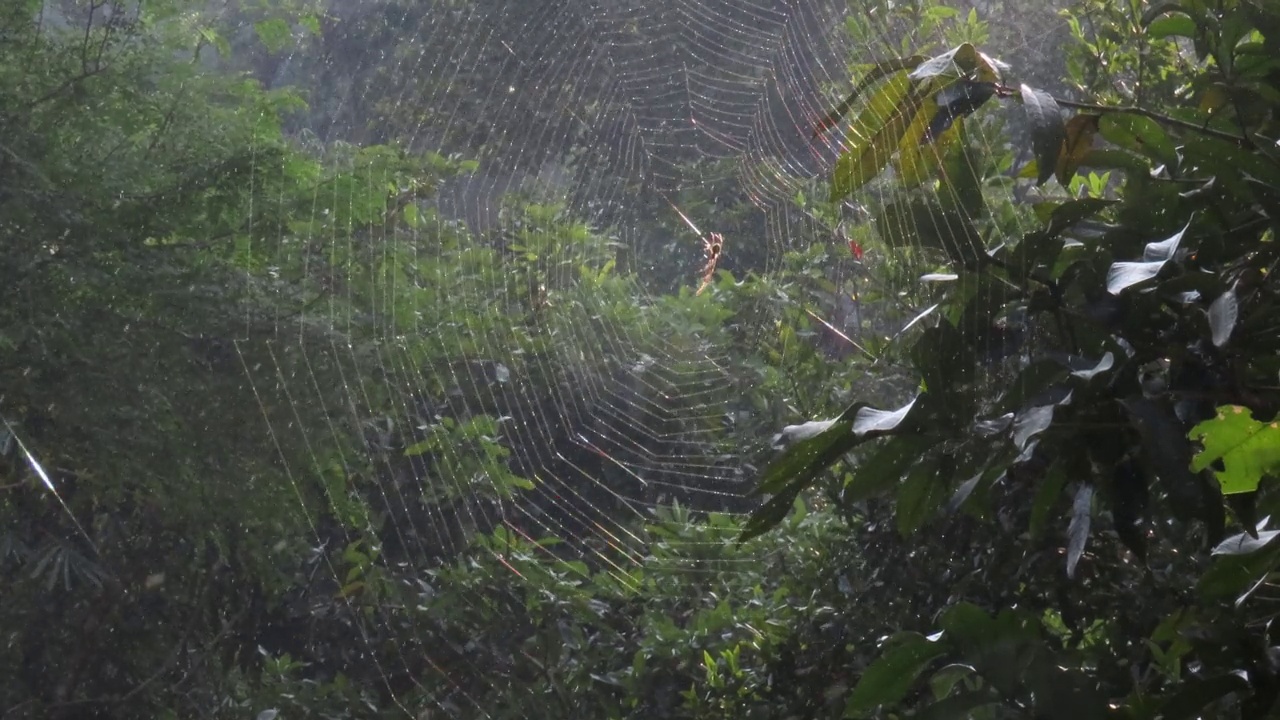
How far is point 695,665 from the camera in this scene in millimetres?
2033

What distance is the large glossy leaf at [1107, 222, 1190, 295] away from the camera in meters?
0.86

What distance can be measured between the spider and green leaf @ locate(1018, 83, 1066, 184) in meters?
1.92

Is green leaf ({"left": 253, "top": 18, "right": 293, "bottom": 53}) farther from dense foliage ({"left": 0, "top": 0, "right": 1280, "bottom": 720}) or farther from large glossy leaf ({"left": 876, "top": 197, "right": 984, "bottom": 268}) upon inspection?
large glossy leaf ({"left": 876, "top": 197, "right": 984, "bottom": 268})

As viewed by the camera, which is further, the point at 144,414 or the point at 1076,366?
the point at 144,414

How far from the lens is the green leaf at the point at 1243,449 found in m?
0.72

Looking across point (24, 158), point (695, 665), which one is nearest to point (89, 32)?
point (24, 158)

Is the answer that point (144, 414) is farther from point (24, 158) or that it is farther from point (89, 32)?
point (89, 32)

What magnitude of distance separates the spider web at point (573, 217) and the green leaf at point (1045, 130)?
974 mm

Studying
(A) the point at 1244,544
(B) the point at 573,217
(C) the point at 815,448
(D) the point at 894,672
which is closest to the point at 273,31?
(B) the point at 573,217

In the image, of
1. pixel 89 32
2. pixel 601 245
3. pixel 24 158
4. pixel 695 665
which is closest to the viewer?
pixel 695 665

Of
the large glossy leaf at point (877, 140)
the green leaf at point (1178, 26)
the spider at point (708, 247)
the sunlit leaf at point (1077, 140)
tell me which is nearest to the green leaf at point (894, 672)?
the sunlit leaf at point (1077, 140)

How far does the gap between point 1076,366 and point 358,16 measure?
4075 mm

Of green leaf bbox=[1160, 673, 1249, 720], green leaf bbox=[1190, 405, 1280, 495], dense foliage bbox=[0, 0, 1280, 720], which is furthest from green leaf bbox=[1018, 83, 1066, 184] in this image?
green leaf bbox=[1160, 673, 1249, 720]

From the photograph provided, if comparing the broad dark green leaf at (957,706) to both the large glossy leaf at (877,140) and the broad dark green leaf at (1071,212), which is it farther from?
the large glossy leaf at (877,140)
